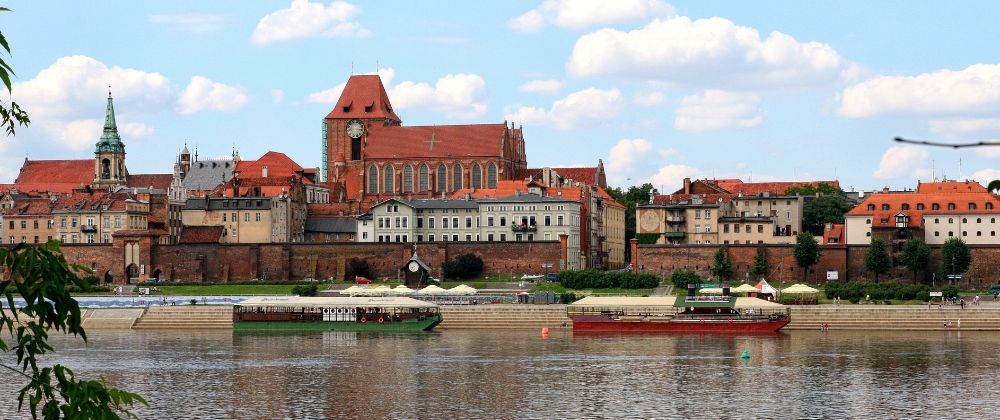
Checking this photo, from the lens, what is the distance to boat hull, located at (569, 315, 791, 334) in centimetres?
8812

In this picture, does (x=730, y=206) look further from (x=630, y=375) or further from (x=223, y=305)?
(x=630, y=375)

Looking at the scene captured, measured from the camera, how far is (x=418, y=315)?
3607 inches

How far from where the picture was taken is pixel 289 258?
12762 centimetres

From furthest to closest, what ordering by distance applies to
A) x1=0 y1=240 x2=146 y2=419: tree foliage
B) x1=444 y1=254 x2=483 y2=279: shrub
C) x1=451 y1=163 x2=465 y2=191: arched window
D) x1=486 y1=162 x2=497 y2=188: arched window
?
x1=451 y1=163 x2=465 y2=191: arched window, x1=486 y1=162 x2=497 y2=188: arched window, x1=444 y1=254 x2=483 y2=279: shrub, x1=0 y1=240 x2=146 y2=419: tree foliage

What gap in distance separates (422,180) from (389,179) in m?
3.90

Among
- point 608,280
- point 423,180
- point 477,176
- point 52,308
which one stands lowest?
point 608,280

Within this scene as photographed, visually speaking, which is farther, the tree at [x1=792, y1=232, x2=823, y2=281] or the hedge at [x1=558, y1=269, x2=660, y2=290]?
the tree at [x1=792, y1=232, x2=823, y2=281]

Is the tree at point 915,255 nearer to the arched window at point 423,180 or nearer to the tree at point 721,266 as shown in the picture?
the tree at point 721,266

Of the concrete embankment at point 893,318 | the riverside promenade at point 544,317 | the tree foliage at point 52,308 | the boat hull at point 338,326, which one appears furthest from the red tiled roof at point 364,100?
the tree foliage at point 52,308

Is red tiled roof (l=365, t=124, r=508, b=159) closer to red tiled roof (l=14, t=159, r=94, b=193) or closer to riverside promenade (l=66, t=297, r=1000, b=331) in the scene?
red tiled roof (l=14, t=159, r=94, b=193)

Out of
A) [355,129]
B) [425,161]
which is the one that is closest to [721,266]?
[425,161]

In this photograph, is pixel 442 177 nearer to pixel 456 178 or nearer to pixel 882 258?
pixel 456 178

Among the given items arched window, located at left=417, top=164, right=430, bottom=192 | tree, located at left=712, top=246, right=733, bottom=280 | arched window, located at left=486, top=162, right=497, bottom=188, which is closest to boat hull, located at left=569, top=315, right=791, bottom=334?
tree, located at left=712, top=246, right=733, bottom=280

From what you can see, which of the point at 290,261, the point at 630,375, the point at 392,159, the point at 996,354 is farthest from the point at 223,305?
the point at 392,159
